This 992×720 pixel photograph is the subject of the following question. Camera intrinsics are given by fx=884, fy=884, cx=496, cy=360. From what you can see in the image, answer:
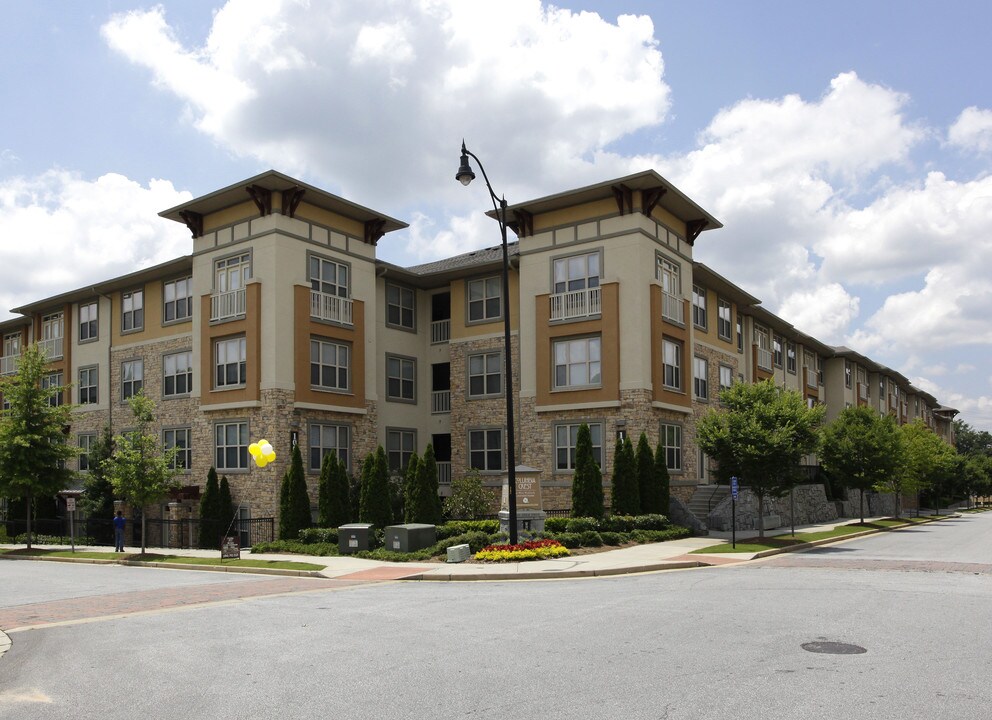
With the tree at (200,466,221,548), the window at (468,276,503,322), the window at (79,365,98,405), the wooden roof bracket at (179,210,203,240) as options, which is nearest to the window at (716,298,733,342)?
the window at (468,276,503,322)

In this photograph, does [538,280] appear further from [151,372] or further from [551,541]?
[151,372]

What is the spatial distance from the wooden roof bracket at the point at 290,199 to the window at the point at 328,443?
8015 millimetres

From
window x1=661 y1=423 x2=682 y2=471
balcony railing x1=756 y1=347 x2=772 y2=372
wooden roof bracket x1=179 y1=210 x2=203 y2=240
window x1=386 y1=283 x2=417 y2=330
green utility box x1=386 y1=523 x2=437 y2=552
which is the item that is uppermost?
wooden roof bracket x1=179 y1=210 x2=203 y2=240

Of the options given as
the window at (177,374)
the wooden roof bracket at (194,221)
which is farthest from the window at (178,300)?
the wooden roof bracket at (194,221)

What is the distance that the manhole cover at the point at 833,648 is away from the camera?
392 inches

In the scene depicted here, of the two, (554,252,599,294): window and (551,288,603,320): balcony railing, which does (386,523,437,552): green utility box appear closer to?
(551,288,603,320): balcony railing

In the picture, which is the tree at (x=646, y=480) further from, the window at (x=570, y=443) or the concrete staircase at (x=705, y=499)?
the concrete staircase at (x=705, y=499)

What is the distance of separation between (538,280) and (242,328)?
37.5 feet

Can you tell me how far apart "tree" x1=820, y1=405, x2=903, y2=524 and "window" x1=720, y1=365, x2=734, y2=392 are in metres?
5.02

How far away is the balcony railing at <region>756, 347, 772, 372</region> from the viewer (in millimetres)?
47231

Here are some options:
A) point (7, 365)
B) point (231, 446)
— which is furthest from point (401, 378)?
point (7, 365)

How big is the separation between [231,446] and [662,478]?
52.7ft

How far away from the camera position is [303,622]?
518 inches

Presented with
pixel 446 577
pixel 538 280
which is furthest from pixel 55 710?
pixel 538 280
